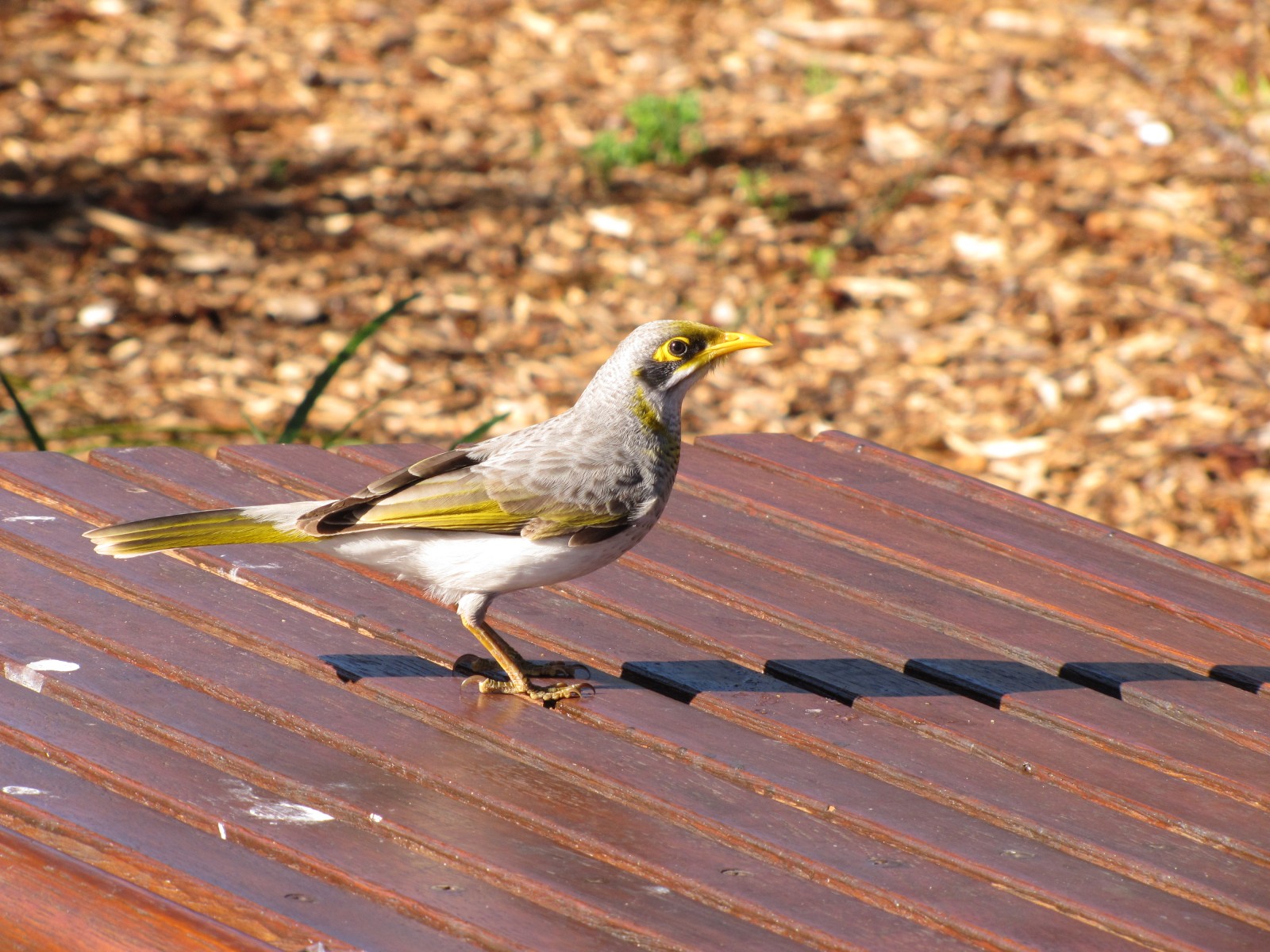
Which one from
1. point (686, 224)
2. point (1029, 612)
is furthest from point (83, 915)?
point (686, 224)

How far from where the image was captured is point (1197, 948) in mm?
2721

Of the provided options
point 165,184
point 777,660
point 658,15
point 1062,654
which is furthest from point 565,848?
point 658,15

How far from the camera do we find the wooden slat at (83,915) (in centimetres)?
248

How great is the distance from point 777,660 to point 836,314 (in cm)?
549

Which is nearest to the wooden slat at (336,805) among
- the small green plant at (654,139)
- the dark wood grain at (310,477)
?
the dark wood grain at (310,477)

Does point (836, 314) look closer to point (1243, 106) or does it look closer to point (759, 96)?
point (759, 96)

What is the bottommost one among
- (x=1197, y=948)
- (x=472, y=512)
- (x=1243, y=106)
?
(x=1197, y=948)

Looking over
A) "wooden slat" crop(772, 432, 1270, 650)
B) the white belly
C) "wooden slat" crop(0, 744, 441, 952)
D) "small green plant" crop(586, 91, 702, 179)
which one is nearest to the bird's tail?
the white belly

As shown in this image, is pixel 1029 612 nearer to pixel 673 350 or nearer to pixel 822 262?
pixel 673 350

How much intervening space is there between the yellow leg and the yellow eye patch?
0.86 meters

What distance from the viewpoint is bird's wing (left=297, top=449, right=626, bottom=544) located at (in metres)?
3.80

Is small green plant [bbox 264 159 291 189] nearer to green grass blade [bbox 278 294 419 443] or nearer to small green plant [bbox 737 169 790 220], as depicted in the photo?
small green plant [bbox 737 169 790 220]

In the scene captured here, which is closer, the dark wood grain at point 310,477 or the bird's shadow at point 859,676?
the bird's shadow at point 859,676

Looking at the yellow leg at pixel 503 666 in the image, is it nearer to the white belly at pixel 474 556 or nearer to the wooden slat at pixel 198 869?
the white belly at pixel 474 556
